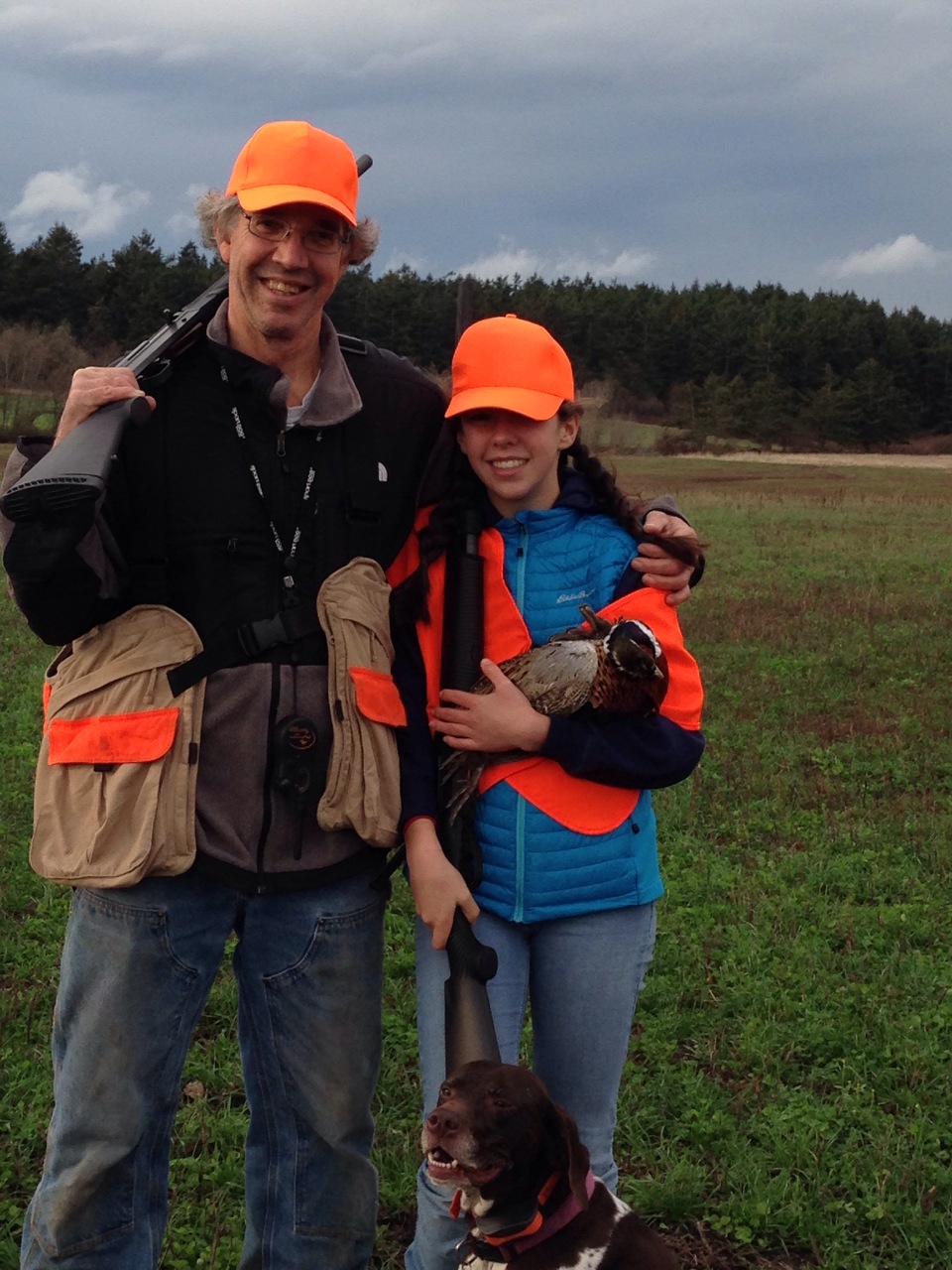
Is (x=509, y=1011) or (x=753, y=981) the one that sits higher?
(x=509, y=1011)

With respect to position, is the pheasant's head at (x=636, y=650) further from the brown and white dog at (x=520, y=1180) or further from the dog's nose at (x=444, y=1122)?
the dog's nose at (x=444, y=1122)

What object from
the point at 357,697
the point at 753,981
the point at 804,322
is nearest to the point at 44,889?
the point at 753,981

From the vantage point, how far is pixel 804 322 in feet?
287

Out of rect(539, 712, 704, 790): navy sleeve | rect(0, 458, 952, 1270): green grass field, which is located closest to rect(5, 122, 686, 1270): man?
rect(539, 712, 704, 790): navy sleeve

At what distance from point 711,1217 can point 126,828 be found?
8.19 feet

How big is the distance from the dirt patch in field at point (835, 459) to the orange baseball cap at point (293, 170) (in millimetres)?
57857

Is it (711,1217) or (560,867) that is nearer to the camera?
(560,867)

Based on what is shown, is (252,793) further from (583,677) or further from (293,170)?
(293,170)

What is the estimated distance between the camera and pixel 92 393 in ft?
9.30

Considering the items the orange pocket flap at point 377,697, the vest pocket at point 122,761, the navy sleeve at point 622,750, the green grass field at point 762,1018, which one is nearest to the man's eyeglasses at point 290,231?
the vest pocket at point 122,761

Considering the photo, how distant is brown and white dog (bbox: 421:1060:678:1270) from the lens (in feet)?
8.82

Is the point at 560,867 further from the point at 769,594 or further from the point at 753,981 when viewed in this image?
the point at 769,594

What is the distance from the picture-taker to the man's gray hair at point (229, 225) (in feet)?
10.4

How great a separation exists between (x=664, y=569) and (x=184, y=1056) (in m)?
1.74
